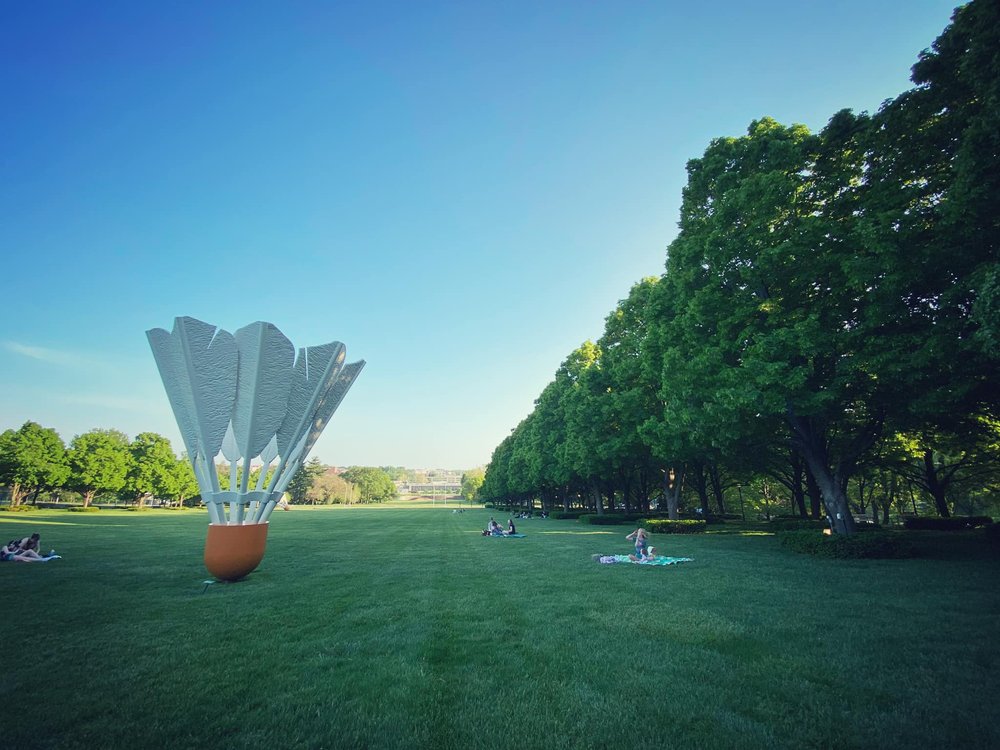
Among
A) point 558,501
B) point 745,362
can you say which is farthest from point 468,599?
point 558,501

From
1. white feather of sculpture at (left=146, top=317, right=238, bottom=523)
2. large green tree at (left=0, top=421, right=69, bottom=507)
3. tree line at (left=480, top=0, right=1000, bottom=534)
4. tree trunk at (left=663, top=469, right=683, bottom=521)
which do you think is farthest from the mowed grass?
large green tree at (left=0, top=421, right=69, bottom=507)

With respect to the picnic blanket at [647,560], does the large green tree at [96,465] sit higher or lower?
higher

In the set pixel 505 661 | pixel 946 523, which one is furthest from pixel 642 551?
pixel 946 523

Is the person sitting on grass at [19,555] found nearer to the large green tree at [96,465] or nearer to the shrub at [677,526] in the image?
the shrub at [677,526]

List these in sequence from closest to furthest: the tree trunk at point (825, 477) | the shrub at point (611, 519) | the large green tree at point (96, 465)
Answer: the tree trunk at point (825, 477), the shrub at point (611, 519), the large green tree at point (96, 465)

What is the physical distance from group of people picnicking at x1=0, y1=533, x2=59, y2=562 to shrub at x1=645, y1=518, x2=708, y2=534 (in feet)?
88.1

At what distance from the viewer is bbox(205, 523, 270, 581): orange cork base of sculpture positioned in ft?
36.5

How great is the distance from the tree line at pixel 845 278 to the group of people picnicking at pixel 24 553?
76.3 ft

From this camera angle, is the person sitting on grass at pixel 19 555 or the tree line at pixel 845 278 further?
the person sitting on grass at pixel 19 555

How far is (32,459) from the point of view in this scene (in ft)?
190

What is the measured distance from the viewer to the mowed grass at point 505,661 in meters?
4.34

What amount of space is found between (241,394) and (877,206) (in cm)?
1974

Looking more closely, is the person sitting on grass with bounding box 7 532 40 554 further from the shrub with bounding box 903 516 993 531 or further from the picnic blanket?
the shrub with bounding box 903 516 993 531

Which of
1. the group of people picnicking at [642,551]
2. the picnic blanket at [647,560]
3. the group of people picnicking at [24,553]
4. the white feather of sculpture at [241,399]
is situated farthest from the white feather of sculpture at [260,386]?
the group of people picnicking at [642,551]
